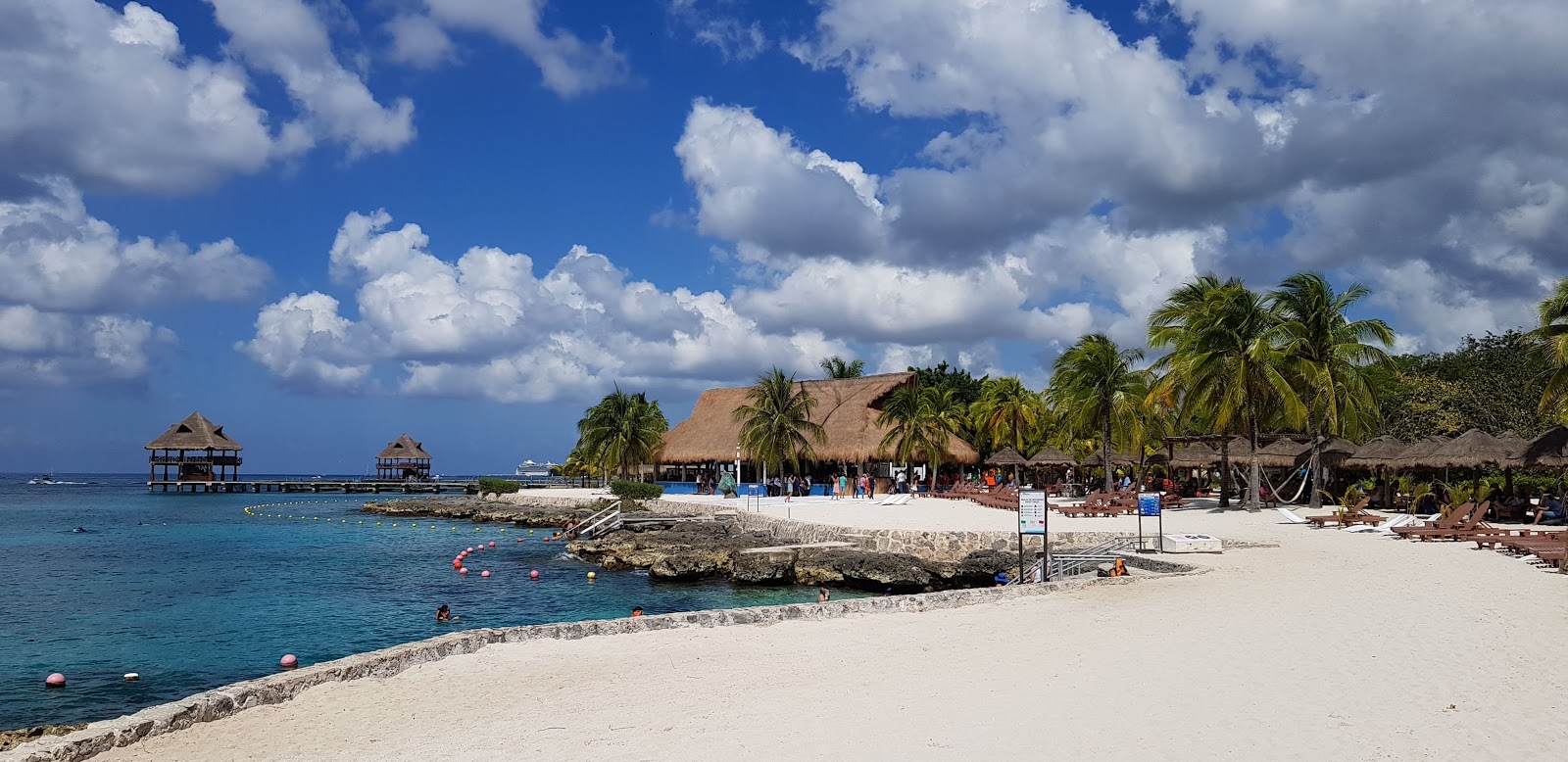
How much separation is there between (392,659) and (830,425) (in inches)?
1619

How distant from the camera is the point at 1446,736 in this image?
250 inches

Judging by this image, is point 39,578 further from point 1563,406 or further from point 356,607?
point 1563,406

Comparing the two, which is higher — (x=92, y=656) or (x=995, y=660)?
(x=995, y=660)

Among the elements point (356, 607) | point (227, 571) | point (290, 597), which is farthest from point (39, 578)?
point (356, 607)

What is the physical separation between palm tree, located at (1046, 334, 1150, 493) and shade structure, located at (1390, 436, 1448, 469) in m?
9.90

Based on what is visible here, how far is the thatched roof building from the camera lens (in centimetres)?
8094

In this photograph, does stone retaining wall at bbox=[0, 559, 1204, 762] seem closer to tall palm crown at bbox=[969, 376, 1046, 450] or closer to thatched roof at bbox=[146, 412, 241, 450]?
tall palm crown at bbox=[969, 376, 1046, 450]

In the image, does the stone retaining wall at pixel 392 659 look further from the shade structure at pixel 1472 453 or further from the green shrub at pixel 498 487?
the green shrub at pixel 498 487

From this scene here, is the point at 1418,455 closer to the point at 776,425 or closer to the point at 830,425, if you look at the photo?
the point at 776,425

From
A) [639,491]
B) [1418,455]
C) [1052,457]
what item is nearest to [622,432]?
[639,491]

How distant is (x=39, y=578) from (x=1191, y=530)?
96.2 feet

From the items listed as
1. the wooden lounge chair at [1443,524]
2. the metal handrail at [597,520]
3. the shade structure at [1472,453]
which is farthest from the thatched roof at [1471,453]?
the metal handrail at [597,520]

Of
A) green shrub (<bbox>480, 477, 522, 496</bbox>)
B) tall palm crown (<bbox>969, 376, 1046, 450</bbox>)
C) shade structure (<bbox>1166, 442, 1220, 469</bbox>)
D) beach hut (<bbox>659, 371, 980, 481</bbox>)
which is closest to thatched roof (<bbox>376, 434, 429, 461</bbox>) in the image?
green shrub (<bbox>480, 477, 522, 496</bbox>)

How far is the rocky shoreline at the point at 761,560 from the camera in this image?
21.3m
